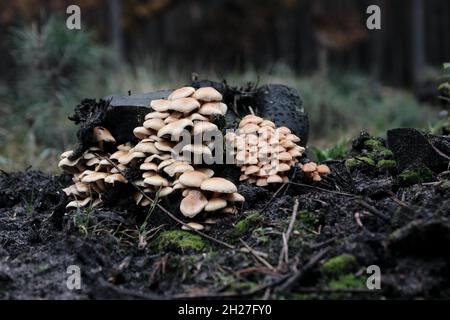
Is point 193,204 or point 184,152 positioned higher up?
point 184,152

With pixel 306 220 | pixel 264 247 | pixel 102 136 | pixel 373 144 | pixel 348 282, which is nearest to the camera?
pixel 348 282

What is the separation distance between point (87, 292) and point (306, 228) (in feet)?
3.85

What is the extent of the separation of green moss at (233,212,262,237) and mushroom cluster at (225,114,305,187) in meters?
0.36

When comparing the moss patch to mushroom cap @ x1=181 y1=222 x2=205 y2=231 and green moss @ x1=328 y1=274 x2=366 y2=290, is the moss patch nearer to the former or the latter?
mushroom cap @ x1=181 y1=222 x2=205 y2=231

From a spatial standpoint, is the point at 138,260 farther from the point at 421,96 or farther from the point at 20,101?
the point at 421,96

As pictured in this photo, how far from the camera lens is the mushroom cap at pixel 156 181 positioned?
126 inches

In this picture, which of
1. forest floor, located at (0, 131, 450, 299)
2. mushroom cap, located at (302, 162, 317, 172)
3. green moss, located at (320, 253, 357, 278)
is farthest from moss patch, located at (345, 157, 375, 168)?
green moss, located at (320, 253, 357, 278)

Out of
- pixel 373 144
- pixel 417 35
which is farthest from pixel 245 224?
pixel 417 35

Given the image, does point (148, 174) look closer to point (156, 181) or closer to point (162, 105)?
point (156, 181)

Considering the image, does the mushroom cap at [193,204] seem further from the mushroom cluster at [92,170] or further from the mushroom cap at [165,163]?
the mushroom cluster at [92,170]

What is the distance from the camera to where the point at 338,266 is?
2.44 m

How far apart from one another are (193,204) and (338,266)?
0.96 meters

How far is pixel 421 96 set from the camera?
40.1 feet
